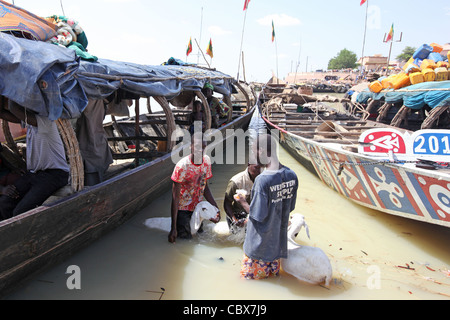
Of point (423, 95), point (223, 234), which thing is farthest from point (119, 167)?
point (423, 95)

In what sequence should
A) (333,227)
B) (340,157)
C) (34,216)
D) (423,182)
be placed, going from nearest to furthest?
(34,216)
(423,182)
(333,227)
(340,157)

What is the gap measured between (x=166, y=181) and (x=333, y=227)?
294cm

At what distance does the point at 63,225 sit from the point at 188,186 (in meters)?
1.38

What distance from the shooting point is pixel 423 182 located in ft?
11.1

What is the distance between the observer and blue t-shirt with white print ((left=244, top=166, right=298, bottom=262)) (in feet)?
8.14

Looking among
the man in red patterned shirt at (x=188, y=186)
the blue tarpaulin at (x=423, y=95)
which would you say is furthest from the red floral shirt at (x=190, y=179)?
the blue tarpaulin at (x=423, y=95)

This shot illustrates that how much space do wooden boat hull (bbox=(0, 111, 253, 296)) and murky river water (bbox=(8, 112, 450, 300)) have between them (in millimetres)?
190

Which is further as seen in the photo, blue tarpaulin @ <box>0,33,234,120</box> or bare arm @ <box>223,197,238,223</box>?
bare arm @ <box>223,197,238,223</box>

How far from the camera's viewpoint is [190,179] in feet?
11.4

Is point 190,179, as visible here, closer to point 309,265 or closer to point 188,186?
point 188,186

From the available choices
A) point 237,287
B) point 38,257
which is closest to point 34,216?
point 38,257

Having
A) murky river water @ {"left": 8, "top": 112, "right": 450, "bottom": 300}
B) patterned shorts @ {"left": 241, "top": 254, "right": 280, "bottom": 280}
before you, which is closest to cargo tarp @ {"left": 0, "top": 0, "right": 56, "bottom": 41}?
murky river water @ {"left": 8, "top": 112, "right": 450, "bottom": 300}

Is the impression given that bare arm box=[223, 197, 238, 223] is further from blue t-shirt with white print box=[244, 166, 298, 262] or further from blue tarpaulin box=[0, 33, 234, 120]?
blue tarpaulin box=[0, 33, 234, 120]
